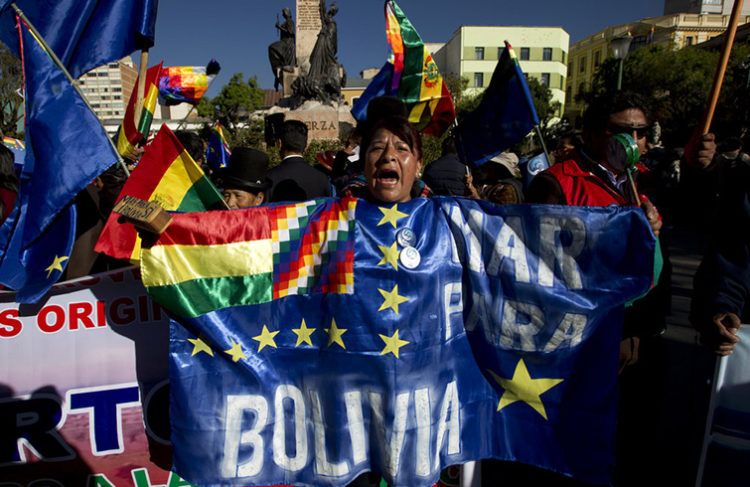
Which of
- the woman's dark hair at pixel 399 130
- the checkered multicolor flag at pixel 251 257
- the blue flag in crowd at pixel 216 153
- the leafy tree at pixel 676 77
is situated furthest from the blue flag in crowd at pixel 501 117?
the leafy tree at pixel 676 77

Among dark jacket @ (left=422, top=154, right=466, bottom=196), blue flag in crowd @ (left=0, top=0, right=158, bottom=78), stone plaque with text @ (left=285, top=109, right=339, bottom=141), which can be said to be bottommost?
dark jacket @ (left=422, top=154, right=466, bottom=196)

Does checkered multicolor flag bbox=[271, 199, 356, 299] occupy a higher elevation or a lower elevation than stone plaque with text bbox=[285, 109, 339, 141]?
lower

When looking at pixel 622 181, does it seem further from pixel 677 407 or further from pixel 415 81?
pixel 415 81

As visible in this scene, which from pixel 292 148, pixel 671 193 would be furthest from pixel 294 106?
pixel 671 193

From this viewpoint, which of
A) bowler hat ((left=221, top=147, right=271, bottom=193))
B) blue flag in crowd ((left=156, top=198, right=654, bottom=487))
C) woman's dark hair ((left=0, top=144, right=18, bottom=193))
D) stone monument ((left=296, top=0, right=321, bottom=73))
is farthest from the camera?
stone monument ((left=296, top=0, right=321, bottom=73))

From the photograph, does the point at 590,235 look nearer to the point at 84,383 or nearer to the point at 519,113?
the point at 519,113

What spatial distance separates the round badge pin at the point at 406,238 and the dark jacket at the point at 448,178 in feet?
8.17

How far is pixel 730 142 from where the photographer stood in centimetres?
566

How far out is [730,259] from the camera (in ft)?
7.80

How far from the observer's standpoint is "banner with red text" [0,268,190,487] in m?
2.18

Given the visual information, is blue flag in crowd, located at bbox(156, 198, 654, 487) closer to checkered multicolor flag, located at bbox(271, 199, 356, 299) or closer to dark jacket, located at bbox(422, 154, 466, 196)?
checkered multicolor flag, located at bbox(271, 199, 356, 299)

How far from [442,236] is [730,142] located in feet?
17.2

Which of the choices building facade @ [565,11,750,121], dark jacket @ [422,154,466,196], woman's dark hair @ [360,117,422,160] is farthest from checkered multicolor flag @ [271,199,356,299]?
building facade @ [565,11,750,121]

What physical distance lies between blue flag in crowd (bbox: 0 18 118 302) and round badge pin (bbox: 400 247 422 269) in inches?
55.8
